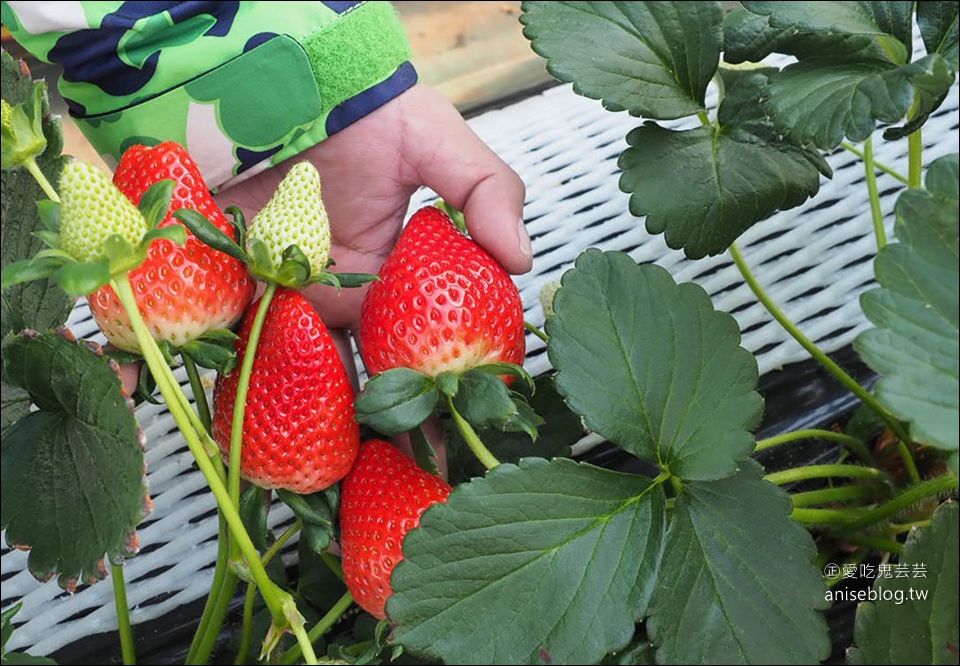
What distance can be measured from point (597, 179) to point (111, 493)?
52 centimetres

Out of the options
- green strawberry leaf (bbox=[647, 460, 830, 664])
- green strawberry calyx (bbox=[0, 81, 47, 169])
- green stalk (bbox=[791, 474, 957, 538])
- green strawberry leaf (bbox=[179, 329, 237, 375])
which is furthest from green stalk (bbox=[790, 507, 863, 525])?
green strawberry calyx (bbox=[0, 81, 47, 169])

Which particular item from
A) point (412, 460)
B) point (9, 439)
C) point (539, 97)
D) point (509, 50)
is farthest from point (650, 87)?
point (509, 50)

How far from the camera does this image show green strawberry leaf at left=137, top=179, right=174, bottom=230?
1.31 ft

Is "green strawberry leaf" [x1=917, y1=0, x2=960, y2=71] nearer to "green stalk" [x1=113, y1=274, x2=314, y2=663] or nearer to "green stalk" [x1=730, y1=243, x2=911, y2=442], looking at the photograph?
"green stalk" [x1=730, y1=243, x2=911, y2=442]

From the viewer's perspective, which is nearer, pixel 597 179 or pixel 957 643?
pixel 957 643

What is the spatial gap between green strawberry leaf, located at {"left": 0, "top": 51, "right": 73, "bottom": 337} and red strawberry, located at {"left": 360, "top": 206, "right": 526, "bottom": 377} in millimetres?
146

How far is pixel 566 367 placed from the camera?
0.44 m

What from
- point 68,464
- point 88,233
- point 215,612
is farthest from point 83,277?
point 215,612

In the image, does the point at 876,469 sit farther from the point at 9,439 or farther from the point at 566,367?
the point at 9,439

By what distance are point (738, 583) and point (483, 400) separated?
14cm

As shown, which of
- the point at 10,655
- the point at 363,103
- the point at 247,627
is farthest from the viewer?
the point at 363,103

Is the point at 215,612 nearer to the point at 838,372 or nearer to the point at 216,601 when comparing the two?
the point at 216,601

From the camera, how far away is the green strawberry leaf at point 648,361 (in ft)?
1.43

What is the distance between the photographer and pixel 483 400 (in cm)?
44
